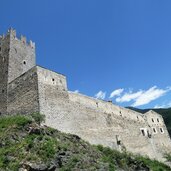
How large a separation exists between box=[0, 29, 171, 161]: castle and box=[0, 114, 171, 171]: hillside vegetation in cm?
278

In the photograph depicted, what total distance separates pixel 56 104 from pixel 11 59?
8.01m

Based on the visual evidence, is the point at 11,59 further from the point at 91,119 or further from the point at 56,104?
the point at 91,119

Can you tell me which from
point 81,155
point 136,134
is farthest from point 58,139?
point 136,134

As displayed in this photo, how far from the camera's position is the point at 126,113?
134 ft

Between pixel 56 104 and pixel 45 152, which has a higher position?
pixel 56 104

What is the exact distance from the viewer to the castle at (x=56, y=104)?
27656mm

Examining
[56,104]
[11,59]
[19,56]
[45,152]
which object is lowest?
[45,152]

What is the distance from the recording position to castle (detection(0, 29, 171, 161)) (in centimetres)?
2766

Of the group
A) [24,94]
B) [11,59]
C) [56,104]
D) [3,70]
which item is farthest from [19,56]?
[56,104]

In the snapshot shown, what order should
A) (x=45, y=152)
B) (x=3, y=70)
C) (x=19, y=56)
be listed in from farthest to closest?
(x=19, y=56) < (x=3, y=70) < (x=45, y=152)

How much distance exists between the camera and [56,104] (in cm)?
2811

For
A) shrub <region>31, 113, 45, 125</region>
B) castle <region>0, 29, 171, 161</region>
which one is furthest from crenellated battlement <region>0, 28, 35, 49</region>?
shrub <region>31, 113, 45, 125</region>

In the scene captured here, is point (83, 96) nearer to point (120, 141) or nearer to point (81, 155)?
point (120, 141)

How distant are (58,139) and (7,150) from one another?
13.5ft
